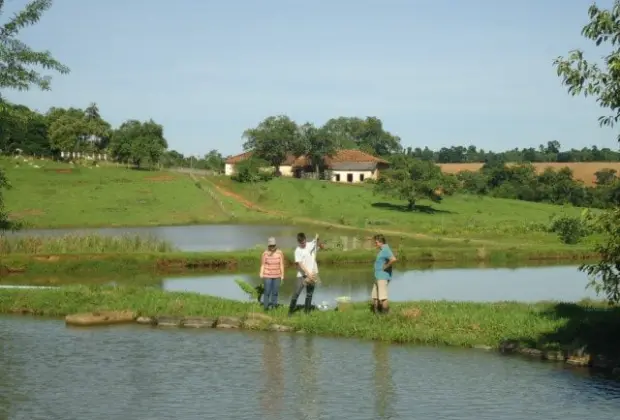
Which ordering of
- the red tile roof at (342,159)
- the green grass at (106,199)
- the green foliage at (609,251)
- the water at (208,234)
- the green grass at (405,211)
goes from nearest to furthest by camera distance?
1. the green foliage at (609,251)
2. the water at (208,234)
3. the green grass at (405,211)
4. the green grass at (106,199)
5. the red tile roof at (342,159)

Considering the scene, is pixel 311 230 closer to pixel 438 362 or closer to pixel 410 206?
pixel 410 206

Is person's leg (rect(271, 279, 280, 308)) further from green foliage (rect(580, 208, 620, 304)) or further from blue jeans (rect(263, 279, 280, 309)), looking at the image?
green foliage (rect(580, 208, 620, 304))

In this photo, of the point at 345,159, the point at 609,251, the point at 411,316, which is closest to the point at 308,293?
the point at 411,316

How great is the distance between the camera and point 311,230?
6228 cm

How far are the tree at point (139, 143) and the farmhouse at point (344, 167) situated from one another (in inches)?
490

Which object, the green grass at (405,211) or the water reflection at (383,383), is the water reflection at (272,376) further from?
the green grass at (405,211)

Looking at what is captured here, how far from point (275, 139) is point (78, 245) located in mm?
76121

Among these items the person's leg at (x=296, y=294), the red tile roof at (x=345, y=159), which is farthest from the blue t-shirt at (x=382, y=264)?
the red tile roof at (x=345, y=159)

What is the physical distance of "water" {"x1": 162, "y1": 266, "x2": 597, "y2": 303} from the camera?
94.8 feet

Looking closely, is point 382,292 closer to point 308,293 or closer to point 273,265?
point 308,293

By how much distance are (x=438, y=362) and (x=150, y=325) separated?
27.8 feet

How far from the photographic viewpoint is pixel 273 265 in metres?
21.0

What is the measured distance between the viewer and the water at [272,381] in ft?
41.9

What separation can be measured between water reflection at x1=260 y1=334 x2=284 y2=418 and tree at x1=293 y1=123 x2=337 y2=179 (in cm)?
9511
